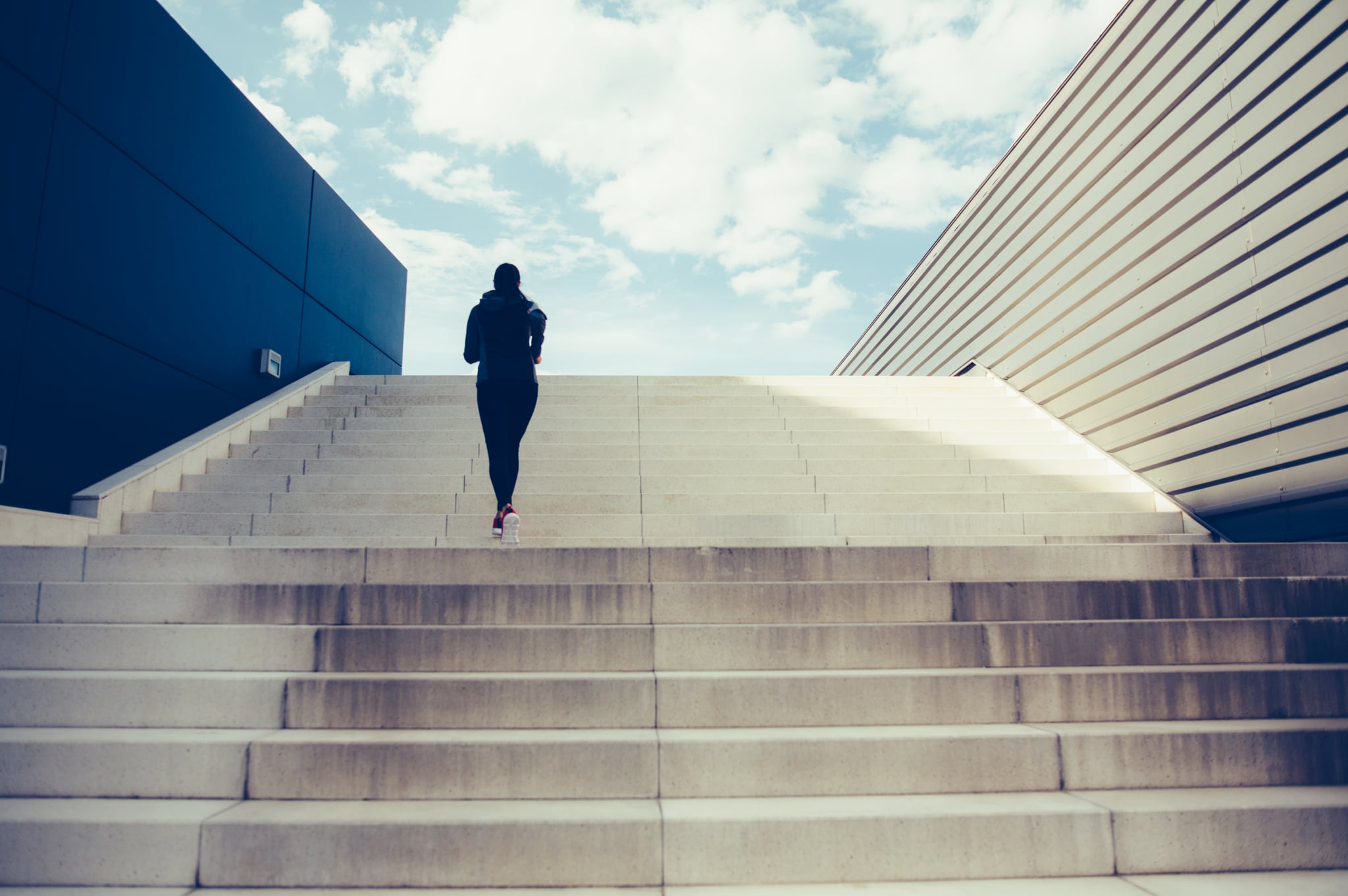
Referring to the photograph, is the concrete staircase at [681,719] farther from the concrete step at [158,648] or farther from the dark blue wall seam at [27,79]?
the dark blue wall seam at [27,79]

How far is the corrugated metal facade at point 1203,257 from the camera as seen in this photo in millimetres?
4488

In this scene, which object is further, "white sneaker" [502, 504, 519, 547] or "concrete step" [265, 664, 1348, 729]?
"white sneaker" [502, 504, 519, 547]

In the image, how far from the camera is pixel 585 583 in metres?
3.57

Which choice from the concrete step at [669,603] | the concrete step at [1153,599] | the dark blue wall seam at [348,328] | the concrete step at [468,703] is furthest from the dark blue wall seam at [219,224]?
the concrete step at [1153,599]

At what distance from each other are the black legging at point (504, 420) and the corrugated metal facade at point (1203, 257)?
4649mm

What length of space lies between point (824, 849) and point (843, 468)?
13.7 ft

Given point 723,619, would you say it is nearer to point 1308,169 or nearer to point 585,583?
point 585,583

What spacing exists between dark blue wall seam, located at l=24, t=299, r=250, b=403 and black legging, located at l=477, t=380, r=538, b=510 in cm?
309

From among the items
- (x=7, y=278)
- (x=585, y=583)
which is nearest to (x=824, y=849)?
(x=585, y=583)

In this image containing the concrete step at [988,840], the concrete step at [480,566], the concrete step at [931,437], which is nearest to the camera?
the concrete step at [988,840]

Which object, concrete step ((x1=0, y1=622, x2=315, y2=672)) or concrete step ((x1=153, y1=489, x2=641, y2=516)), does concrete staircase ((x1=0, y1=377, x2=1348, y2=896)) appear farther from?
concrete step ((x1=153, y1=489, x2=641, y2=516))

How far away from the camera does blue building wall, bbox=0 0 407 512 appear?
4.99m

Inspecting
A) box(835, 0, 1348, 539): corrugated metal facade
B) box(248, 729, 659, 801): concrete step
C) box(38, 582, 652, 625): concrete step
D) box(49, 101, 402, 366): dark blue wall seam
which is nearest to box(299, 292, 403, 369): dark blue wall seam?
box(49, 101, 402, 366): dark blue wall seam

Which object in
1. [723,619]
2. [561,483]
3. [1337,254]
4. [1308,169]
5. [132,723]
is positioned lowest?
[132,723]
